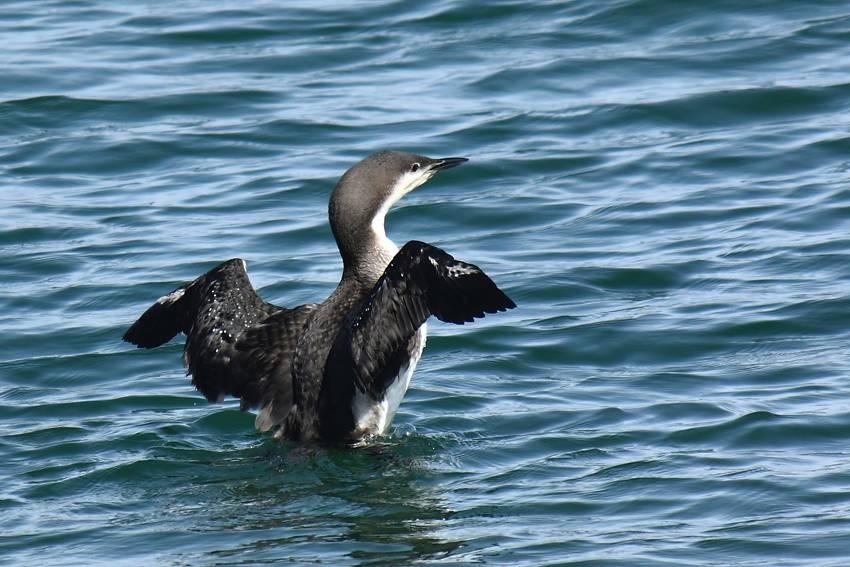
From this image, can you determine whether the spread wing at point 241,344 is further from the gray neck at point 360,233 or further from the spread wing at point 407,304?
the spread wing at point 407,304

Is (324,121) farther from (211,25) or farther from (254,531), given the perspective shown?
(254,531)

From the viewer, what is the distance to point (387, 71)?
12.4m

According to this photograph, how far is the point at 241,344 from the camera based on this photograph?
6.31 meters

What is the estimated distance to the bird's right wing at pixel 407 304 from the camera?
554cm

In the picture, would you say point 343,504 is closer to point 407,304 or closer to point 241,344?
point 407,304

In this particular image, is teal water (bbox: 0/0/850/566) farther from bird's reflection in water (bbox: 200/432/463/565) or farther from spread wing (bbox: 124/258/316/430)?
spread wing (bbox: 124/258/316/430)

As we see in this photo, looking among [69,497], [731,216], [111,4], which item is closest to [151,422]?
[69,497]

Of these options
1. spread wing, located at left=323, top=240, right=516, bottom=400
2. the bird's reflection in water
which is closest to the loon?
spread wing, located at left=323, top=240, right=516, bottom=400

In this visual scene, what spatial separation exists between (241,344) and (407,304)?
1078 mm

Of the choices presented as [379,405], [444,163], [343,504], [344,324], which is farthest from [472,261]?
[343,504]

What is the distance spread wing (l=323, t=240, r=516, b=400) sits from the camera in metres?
→ 5.54

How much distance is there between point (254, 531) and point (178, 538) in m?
0.29

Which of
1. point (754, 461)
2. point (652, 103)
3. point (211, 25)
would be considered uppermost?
point (211, 25)

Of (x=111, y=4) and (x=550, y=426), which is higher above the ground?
(x=111, y=4)
